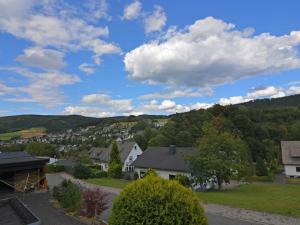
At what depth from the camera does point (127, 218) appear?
8508mm

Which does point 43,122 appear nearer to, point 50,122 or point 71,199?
point 50,122

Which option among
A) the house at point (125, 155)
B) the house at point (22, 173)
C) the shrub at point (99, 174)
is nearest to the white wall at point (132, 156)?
the house at point (125, 155)

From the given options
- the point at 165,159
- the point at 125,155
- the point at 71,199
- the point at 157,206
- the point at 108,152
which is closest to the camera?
the point at 157,206

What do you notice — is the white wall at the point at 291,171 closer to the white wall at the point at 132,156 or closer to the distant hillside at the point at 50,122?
the white wall at the point at 132,156

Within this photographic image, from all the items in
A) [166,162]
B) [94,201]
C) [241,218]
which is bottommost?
[241,218]

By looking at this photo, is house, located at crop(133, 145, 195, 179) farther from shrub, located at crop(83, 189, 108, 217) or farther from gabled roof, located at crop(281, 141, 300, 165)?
shrub, located at crop(83, 189, 108, 217)

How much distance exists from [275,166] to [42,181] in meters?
42.2

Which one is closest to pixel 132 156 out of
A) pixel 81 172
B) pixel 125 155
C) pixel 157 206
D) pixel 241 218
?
pixel 125 155

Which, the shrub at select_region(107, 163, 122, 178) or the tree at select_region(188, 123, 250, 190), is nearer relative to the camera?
the tree at select_region(188, 123, 250, 190)

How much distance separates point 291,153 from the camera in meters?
45.5

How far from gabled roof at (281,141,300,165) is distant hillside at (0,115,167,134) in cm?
10322

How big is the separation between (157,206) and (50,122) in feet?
529

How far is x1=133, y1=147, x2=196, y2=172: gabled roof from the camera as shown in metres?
38.6

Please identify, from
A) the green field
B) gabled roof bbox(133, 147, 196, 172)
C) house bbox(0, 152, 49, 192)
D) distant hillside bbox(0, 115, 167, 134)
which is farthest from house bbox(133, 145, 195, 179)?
distant hillside bbox(0, 115, 167, 134)
